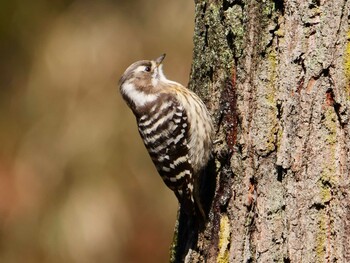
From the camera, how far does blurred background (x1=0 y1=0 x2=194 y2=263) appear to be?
30.4ft

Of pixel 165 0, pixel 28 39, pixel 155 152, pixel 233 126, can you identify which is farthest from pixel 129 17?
pixel 233 126

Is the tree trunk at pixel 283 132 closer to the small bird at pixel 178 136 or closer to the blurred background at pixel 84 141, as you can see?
the small bird at pixel 178 136

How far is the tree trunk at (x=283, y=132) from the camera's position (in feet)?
13.6

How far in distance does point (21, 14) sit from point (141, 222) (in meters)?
3.16

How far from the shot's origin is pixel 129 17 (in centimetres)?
988

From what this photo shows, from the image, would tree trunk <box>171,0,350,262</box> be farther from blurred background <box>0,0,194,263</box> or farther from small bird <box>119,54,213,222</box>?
blurred background <box>0,0,194,263</box>

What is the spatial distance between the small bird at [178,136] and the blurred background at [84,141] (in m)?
3.25

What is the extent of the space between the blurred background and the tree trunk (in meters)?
4.27

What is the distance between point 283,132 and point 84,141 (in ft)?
17.9

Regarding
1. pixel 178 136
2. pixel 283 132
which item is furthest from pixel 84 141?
pixel 283 132

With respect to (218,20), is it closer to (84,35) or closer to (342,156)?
(342,156)

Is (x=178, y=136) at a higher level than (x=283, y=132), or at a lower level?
higher

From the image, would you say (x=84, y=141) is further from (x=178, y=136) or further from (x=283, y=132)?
(x=283, y=132)

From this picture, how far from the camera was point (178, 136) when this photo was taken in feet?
18.1
